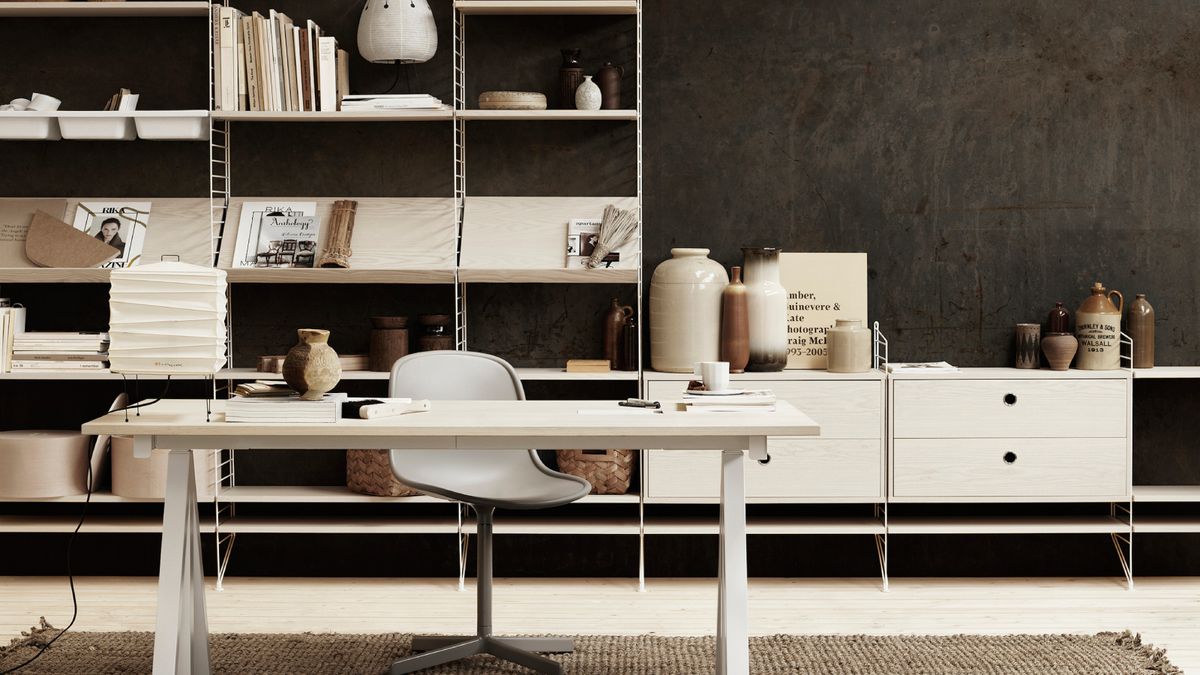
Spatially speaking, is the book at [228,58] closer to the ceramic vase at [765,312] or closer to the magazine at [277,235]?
the magazine at [277,235]

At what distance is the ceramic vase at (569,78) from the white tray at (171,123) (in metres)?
1.29

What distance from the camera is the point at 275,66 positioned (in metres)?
4.02

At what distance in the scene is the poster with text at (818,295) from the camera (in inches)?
168

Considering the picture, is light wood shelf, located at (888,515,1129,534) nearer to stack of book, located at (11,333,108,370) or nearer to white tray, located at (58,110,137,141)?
stack of book, located at (11,333,108,370)

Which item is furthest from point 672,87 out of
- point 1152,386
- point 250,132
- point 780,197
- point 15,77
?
point 15,77

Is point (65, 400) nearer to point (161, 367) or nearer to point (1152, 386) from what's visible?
point (161, 367)

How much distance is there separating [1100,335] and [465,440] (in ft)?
8.67

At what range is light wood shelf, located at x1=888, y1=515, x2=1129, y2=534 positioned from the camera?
13.3ft

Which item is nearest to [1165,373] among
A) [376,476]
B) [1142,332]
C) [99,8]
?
[1142,332]

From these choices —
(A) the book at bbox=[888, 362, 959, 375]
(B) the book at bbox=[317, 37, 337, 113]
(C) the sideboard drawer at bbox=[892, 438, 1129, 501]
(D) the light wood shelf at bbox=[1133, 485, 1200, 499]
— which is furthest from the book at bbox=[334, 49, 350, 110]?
(D) the light wood shelf at bbox=[1133, 485, 1200, 499]

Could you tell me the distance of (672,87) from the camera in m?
4.30

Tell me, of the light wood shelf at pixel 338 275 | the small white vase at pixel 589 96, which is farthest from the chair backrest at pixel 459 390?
the small white vase at pixel 589 96

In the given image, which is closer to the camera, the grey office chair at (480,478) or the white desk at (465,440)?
the white desk at (465,440)

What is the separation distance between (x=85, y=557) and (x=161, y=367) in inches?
82.9
